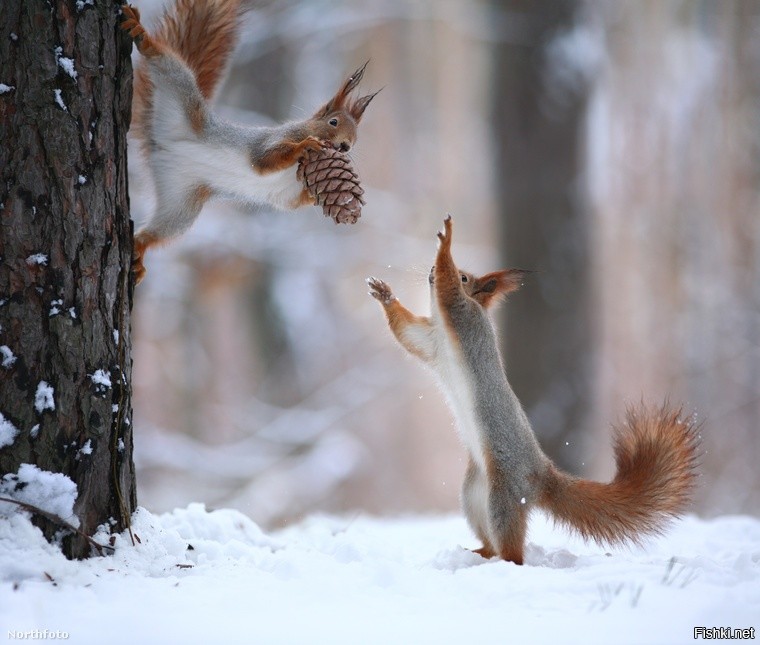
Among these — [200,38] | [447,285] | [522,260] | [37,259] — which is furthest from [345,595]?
[522,260]

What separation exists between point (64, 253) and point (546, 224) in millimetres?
3982

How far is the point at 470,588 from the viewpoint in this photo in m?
1.91

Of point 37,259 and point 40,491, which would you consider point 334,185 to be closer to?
point 37,259

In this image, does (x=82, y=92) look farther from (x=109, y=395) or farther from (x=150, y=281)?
(x=150, y=281)

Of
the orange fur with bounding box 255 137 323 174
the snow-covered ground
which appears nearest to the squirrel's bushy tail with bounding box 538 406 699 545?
the snow-covered ground

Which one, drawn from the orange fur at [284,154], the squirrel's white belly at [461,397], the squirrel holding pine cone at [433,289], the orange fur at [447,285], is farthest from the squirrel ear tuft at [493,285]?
the orange fur at [284,154]

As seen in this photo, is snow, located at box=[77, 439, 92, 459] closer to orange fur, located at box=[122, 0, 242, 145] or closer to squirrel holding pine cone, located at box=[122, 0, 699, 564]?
squirrel holding pine cone, located at box=[122, 0, 699, 564]

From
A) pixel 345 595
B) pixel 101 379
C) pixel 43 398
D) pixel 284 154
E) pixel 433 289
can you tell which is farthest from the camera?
pixel 433 289

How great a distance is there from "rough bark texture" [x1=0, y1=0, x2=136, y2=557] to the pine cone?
23.6 inches

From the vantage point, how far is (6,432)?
1.94m

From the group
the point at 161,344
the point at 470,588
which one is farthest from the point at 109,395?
the point at 161,344

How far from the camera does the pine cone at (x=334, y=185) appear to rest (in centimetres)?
243

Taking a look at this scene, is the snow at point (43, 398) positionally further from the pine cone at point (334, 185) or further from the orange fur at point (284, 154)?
the orange fur at point (284, 154)

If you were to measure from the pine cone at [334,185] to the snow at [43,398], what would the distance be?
0.90m
